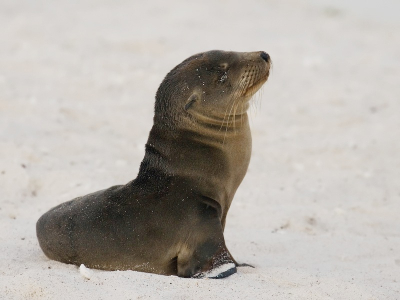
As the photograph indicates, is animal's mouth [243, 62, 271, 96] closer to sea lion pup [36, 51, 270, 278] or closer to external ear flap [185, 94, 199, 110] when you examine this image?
sea lion pup [36, 51, 270, 278]

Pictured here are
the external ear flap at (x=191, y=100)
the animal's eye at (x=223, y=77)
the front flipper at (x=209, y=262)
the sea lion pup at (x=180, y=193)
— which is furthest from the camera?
the animal's eye at (x=223, y=77)

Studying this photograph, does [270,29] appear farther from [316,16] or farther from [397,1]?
[397,1]

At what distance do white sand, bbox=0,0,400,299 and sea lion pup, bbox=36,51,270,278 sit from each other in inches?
9.0

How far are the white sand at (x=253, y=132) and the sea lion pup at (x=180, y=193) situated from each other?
0.75 ft

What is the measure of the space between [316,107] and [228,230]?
159 inches

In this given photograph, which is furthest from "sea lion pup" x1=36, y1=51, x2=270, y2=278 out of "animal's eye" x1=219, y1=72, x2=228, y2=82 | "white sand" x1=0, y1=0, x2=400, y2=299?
"white sand" x1=0, y1=0, x2=400, y2=299

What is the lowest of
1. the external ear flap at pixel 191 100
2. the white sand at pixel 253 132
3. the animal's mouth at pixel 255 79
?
the white sand at pixel 253 132

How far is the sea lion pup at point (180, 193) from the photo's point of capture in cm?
479

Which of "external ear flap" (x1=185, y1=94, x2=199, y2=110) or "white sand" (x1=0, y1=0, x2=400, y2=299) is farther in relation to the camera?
"external ear flap" (x1=185, y1=94, x2=199, y2=110)

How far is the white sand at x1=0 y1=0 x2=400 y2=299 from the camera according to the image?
4.73 meters

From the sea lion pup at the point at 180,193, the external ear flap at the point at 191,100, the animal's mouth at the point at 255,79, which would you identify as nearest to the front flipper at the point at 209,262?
the sea lion pup at the point at 180,193

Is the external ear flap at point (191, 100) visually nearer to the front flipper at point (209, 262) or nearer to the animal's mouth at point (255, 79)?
the animal's mouth at point (255, 79)

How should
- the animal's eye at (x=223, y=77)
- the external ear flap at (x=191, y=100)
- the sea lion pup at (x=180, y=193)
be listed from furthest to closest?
1. the animal's eye at (x=223, y=77)
2. the external ear flap at (x=191, y=100)
3. the sea lion pup at (x=180, y=193)

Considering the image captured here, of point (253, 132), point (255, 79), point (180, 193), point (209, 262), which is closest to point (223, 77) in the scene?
→ point (255, 79)
